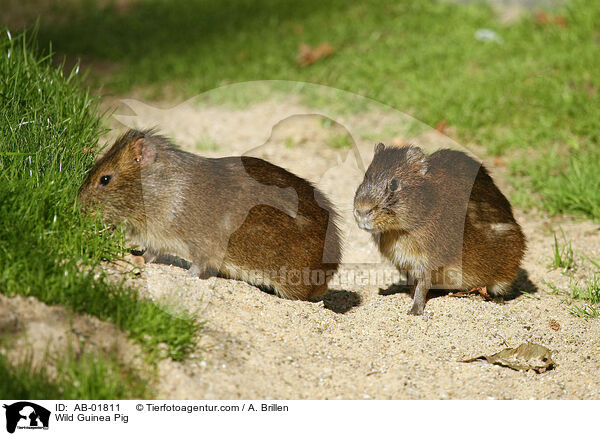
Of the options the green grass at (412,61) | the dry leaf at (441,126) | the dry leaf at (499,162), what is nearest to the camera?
the dry leaf at (499,162)

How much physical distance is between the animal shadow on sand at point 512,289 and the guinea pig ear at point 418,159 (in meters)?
0.95

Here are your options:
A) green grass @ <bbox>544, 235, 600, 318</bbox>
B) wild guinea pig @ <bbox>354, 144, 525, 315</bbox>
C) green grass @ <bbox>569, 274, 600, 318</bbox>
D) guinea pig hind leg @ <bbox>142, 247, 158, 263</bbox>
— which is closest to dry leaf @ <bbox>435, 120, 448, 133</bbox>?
green grass @ <bbox>544, 235, 600, 318</bbox>

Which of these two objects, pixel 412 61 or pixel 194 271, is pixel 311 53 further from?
pixel 194 271

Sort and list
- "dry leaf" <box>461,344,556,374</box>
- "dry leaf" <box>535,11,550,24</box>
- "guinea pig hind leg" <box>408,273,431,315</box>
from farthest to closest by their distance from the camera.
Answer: "dry leaf" <box>535,11,550,24</box>
"guinea pig hind leg" <box>408,273,431,315</box>
"dry leaf" <box>461,344,556,374</box>

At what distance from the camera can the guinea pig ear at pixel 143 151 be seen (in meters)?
4.20

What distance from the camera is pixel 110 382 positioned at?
312 centimetres

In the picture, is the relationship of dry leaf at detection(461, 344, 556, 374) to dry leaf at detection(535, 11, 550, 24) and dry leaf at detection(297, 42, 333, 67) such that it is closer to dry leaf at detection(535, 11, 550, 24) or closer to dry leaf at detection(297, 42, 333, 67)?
dry leaf at detection(297, 42, 333, 67)

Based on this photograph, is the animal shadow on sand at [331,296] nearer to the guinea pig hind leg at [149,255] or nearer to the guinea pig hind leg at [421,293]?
the guinea pig hind leg at [149,255]

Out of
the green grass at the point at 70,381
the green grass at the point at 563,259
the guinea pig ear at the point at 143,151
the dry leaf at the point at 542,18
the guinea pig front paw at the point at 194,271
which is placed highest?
the dry leaf at the point at 542,18

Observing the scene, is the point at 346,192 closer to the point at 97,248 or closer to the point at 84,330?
the point at 97,248

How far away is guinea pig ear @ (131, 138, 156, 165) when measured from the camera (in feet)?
13.8

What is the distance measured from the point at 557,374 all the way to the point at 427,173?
4.84 feet

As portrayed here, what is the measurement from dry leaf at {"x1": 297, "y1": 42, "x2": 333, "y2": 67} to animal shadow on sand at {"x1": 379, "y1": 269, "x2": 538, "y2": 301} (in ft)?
14.8

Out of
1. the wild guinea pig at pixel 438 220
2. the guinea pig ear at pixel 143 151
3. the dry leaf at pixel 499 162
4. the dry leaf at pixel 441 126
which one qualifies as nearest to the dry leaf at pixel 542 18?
the dry leaf at pixel 441 126
